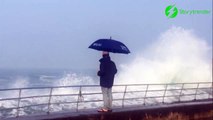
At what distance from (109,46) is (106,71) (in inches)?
26.1

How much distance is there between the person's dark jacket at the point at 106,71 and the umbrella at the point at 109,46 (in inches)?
9.2

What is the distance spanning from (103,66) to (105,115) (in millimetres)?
1254

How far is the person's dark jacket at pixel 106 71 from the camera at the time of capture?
34.2ft

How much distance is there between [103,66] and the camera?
1042cm

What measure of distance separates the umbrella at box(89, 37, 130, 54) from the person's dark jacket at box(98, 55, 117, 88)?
235 millimetres

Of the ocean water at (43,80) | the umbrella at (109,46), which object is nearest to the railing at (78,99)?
the umbrella at (109,46)

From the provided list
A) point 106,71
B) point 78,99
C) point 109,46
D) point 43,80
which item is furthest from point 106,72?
point 43,80

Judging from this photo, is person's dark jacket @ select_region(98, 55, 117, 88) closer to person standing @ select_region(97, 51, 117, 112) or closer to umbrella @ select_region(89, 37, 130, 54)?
person standing @ select_region(97, 51, 117, 112)

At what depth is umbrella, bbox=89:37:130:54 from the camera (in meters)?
10.5

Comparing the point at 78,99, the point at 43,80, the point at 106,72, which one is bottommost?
the point at 78,99

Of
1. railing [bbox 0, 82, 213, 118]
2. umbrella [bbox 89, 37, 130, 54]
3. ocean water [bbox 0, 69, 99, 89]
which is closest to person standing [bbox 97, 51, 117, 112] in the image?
umbrella [bbox 89, 37, 130, 54]

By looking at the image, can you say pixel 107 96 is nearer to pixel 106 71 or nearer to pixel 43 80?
pixel 106 71

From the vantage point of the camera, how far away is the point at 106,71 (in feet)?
34.3

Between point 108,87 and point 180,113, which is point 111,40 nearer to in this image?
point 108,87
